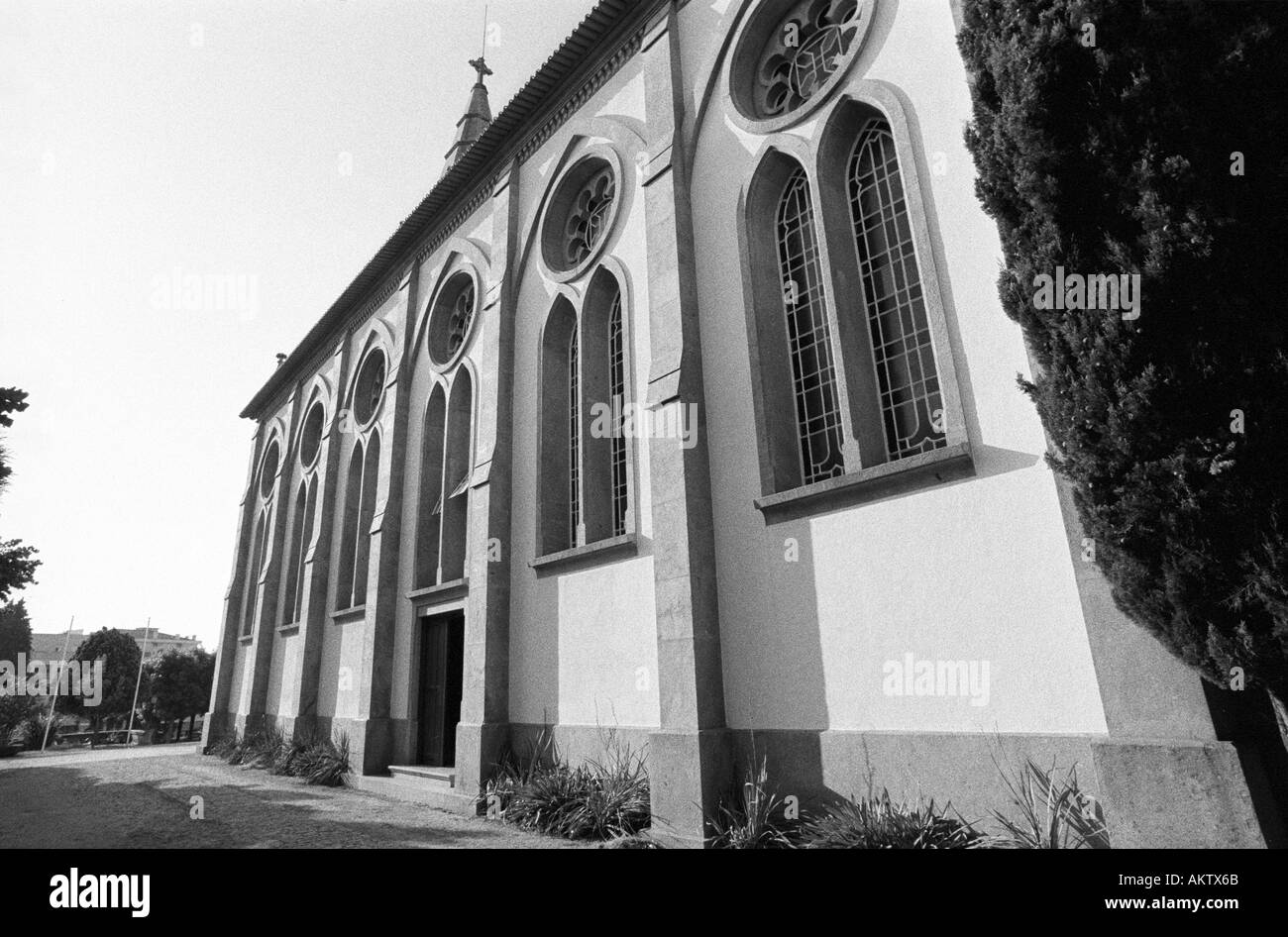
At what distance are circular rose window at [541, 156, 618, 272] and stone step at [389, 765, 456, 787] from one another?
838 centimetres

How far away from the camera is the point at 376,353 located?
17875mm

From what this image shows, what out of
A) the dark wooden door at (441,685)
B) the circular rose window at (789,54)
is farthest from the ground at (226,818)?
the circular rose window at (789,54)

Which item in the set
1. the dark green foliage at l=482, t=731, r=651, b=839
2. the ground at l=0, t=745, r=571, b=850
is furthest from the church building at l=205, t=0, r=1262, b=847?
the ground at l=0, t=745, r=571, b=850

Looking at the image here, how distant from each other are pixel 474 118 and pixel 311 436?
1103 cm

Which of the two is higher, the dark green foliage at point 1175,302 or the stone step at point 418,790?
the dark green foliage at point 1175,302

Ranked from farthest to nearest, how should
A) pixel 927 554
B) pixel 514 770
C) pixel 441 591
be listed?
1. pixel 441 591
2. pixel 514 770
3. pixel 927 554

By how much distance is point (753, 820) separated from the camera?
6.29 metres

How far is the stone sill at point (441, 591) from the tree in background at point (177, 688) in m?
36.7

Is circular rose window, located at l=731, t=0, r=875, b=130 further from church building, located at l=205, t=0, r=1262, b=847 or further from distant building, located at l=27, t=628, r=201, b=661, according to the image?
distant building, located at l=27, t=628, r=201, b=661

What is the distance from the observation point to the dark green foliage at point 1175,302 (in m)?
3.80

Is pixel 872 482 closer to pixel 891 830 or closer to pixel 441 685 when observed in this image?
pixel 891 830

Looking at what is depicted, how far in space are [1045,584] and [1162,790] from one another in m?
1.57

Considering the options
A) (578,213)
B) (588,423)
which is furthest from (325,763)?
(578,213)

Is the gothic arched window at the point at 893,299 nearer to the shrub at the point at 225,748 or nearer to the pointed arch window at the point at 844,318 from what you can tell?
the pointed arch window at the point at 844,318
